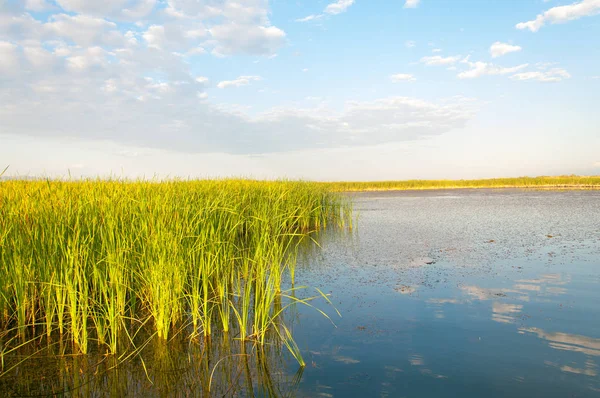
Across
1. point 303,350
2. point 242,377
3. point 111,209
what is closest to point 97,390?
point 242,377

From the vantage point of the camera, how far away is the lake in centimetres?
318

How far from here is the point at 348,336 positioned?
13.8 feet

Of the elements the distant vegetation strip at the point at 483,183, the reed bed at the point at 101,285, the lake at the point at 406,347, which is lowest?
the lake at the point at 406,347

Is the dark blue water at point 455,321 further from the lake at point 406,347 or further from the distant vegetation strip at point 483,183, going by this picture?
the distant vegetation strip at point 483,183

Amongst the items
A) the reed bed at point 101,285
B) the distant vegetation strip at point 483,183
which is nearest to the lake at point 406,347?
the reed bed at point 101,285

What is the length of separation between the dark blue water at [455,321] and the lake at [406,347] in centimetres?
2

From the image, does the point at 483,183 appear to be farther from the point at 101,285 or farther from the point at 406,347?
the point at 101,285

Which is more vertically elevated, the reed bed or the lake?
the reed bed

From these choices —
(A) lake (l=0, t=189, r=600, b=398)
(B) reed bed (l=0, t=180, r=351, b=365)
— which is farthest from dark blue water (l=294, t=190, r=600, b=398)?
(B) reed bed (l=0, t=180, r=351, b=365)

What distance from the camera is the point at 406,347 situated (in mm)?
3941

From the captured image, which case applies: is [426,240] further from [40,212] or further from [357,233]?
[40,212]

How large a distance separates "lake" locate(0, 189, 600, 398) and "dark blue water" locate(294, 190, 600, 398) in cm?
2

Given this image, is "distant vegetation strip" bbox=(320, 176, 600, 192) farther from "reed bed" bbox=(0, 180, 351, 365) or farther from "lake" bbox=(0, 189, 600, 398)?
"reed bed" bbox=(0, 180, 351, 365)

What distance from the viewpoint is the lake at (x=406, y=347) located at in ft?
10.4
